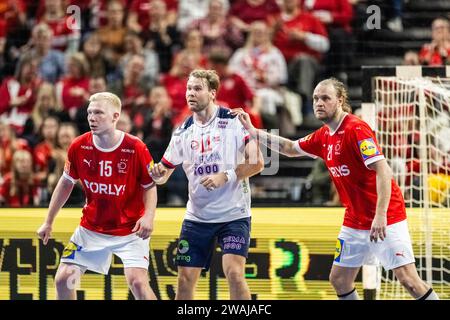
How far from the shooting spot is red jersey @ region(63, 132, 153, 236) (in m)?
7.63

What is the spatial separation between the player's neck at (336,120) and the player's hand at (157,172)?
1437 millimetres

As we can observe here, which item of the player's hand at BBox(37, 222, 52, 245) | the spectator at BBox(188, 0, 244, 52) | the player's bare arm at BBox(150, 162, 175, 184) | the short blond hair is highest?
the spectator at BBox(188, 0, 244, 52)

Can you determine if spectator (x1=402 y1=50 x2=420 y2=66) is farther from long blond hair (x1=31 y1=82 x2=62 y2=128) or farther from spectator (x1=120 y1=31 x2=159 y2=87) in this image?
long blond hair (x1=31 y1=82 x2=62 y2=128)

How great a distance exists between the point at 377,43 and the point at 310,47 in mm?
962

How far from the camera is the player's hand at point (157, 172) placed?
7566 mm

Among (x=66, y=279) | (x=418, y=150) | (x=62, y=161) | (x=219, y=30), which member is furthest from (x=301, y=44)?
(x=66, y=279)

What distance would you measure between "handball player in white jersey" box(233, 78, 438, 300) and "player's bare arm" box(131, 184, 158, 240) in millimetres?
1006

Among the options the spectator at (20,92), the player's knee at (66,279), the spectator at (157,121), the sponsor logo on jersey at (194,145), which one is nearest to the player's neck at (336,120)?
→ the sponsor logo on jersey at (194,145)

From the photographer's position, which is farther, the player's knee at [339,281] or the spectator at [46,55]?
the spectator at [46,55]

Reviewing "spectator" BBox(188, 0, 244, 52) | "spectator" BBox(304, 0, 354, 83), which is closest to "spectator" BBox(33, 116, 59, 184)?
"spectator" BBox(188, 0, 244, 52)

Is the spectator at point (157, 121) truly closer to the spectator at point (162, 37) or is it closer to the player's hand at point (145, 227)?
the spectator at point (162, 37)

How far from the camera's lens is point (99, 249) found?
7633mm
